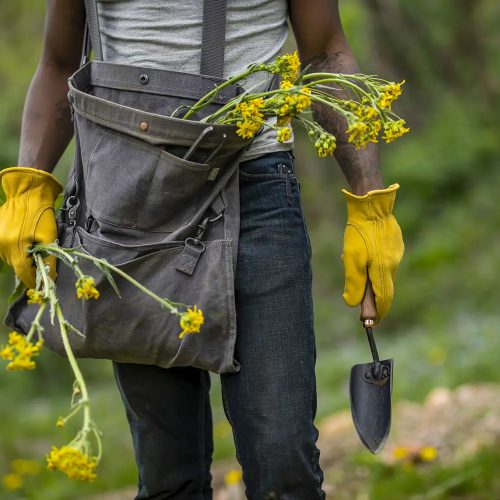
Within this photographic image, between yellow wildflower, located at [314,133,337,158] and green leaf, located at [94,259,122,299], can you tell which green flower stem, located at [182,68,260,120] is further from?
green leaf, located at [94,259,122,299]

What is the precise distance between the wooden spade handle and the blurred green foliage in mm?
1536

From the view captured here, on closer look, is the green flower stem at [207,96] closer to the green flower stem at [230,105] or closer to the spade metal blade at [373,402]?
the green flower stem at [230,105]

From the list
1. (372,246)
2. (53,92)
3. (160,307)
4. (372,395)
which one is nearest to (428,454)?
(372,395)

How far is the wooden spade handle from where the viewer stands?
2.73 meters

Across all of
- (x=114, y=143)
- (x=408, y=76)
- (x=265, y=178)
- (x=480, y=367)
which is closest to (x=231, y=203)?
(x=265, y=178)

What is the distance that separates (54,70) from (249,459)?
3.98 feet

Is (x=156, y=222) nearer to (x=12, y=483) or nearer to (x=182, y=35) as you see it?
(x=182, y=35)

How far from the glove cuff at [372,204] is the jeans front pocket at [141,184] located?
43 cm

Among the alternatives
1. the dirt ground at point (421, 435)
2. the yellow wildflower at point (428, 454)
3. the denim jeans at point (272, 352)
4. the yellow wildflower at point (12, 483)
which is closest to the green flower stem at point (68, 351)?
the denim jeans at point (272, 352)

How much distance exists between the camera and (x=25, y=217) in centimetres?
261

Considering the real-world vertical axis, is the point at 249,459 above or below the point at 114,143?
below

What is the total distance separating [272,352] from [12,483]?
3.08m

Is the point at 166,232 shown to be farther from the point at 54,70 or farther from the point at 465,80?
the point at 465,80

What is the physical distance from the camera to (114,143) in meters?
2.55
